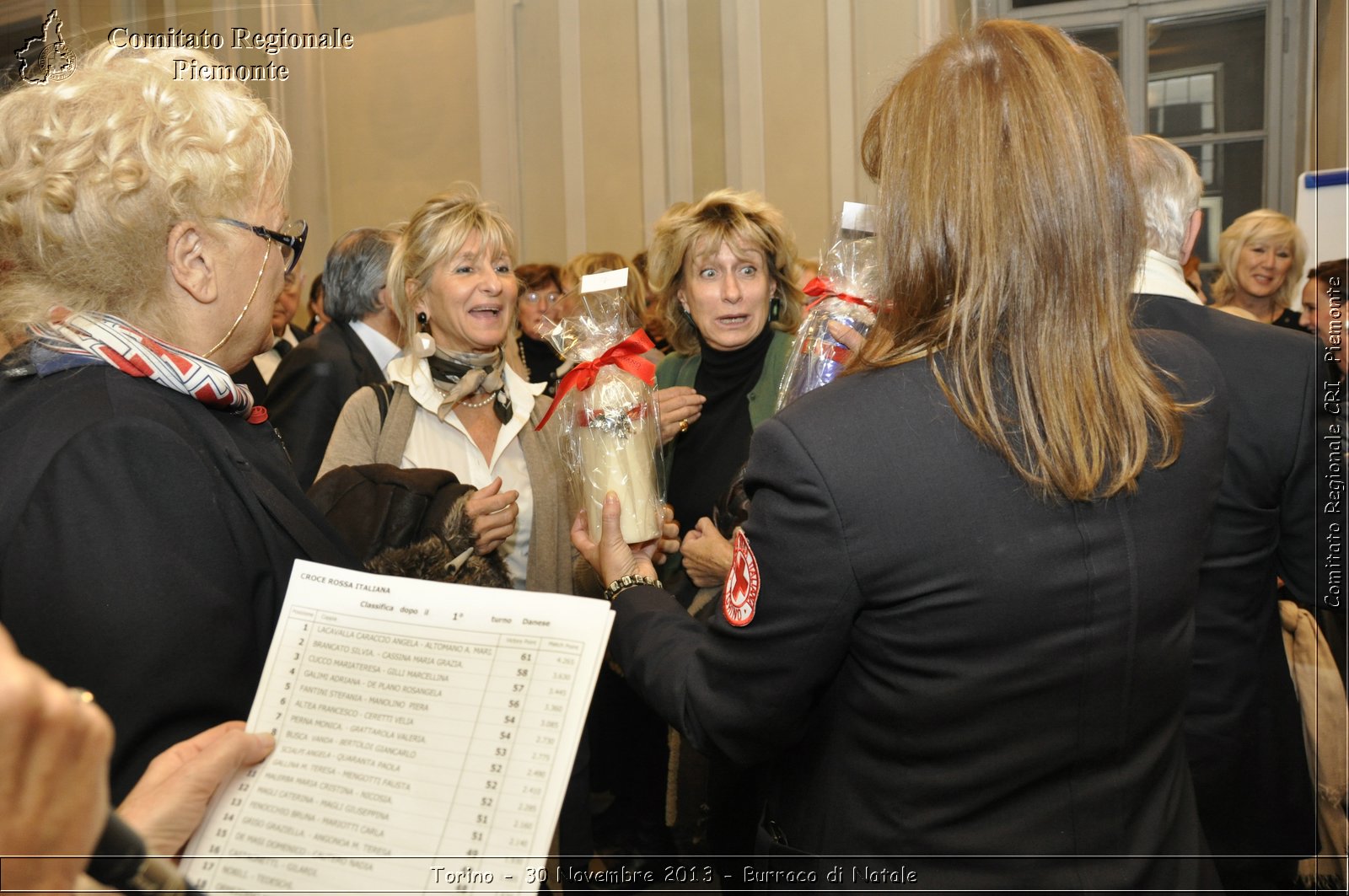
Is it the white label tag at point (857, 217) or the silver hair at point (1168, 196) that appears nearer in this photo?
the white label tag at point (857, 217)

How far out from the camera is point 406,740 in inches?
44.9

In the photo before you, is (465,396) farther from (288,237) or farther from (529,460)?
(288,237)

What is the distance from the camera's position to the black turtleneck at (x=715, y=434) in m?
3.12

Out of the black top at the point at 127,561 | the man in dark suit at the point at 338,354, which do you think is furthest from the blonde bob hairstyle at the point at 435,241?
the black top at the point at 127,561

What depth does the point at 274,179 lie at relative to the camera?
63.3 inches

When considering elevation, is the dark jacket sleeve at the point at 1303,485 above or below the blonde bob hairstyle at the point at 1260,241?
below

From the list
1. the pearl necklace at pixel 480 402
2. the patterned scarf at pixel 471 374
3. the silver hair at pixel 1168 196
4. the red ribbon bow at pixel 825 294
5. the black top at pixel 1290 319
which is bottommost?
the pearl necklace at pixel 480 402

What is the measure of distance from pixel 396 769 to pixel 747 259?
2483 millimetres

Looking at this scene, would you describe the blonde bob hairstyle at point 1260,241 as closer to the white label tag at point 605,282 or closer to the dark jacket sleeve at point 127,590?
the white label tag at point 605,282

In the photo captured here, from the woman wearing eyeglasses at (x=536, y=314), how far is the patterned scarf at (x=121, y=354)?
15.4 feet

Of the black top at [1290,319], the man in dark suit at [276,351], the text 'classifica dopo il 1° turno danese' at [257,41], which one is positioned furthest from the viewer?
the text 'classifica dopo il 1° turno danese' at [257,41]

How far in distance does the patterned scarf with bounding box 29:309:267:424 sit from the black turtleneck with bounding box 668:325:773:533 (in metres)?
1.83

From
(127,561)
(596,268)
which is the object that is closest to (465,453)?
(127,561)

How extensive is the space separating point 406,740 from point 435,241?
2.34 metres
